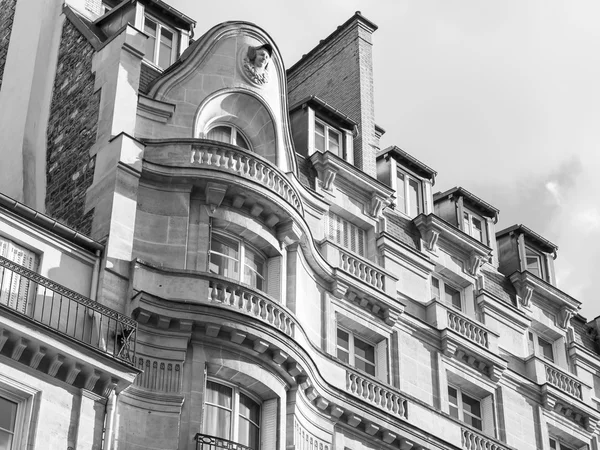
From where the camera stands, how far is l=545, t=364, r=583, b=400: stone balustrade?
37.2m

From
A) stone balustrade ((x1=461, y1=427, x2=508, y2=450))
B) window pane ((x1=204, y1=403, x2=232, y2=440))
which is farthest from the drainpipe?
stone balustrade ((x1=461, y1=427, x2=508, y2=450))

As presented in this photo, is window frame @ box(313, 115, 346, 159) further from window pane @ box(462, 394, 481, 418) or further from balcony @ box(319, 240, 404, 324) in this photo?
window pane @ box(462, 394, 481, 418)

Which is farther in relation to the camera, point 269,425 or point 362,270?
point 362,270

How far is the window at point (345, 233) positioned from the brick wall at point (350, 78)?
98.7 inches

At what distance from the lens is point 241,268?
29.6m

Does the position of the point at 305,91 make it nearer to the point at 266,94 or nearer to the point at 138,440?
the point at 266,94

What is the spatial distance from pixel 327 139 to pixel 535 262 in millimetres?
8958

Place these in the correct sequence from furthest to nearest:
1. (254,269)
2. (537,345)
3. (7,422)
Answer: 1. (537,345)
2. (254,269)
3. (7,422)

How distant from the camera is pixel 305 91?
40.9m

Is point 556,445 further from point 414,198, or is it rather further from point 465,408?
point 414,198

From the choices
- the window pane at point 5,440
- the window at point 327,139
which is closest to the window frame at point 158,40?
the window at point 327,139

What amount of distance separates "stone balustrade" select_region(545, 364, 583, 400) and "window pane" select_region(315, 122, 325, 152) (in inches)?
343

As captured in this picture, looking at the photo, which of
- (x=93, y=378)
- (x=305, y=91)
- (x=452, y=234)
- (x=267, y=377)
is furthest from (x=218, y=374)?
(x=305, y=91)

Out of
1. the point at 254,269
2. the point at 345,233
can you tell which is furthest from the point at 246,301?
the point at 345,233
